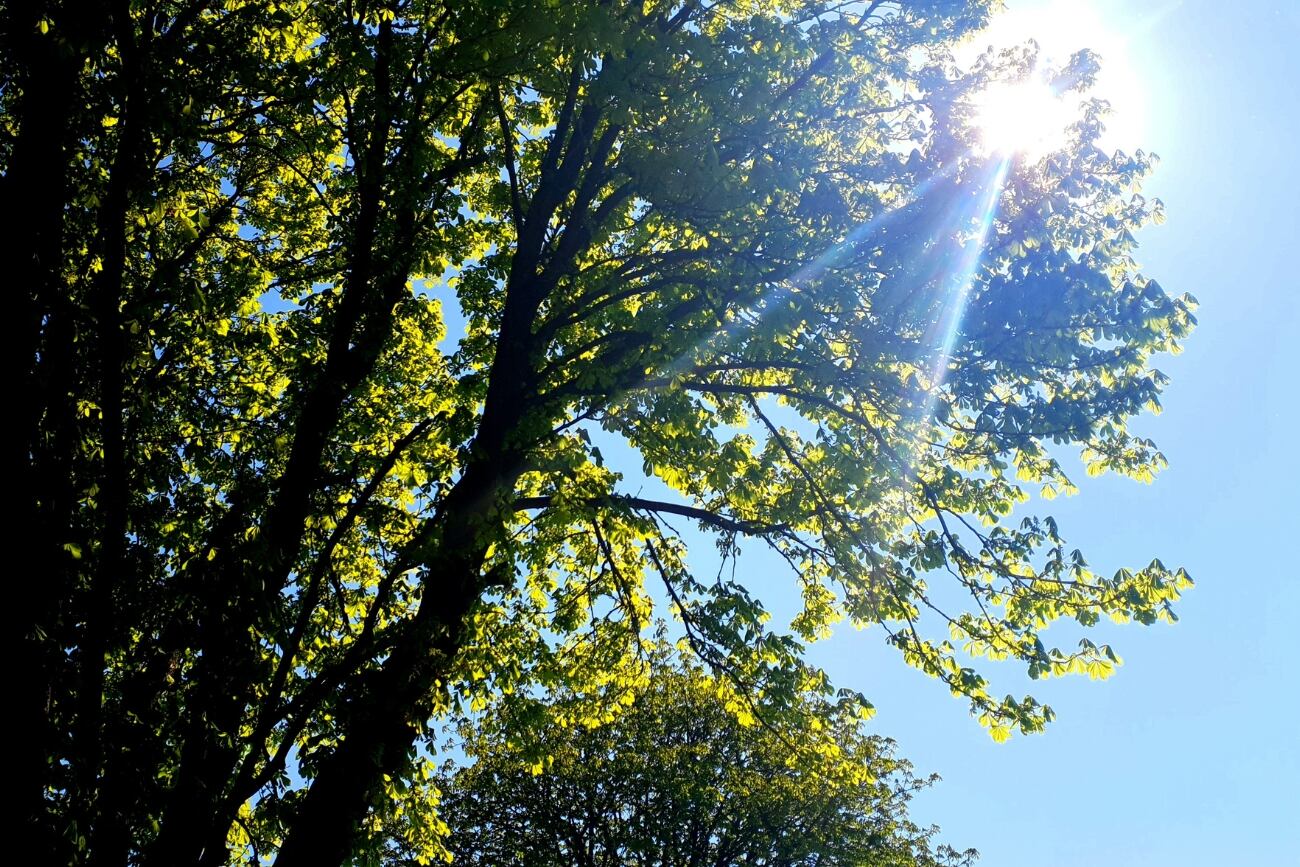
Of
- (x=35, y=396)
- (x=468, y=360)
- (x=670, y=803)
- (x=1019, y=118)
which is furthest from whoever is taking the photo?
(x=670, y=803)

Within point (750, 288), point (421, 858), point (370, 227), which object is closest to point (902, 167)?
point (750, 288)

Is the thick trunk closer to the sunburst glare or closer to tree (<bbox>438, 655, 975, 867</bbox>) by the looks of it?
the sunburst glare

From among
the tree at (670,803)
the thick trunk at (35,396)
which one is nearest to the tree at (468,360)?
the thick trunk at (35,396)

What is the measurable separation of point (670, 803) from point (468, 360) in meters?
21.0

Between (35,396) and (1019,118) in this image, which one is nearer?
(35,396)

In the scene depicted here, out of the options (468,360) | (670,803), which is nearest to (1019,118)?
(468,360)

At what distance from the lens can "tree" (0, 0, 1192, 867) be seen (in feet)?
18.1

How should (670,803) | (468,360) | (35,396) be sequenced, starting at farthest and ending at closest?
(670,803)
(468,360)
(35,396)

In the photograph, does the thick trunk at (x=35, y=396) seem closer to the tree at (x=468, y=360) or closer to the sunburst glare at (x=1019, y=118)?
the tree at (x=468, y=360)

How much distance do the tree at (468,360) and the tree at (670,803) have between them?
56.1 ft

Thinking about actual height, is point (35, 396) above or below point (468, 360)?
below

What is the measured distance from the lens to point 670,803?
97.9ft

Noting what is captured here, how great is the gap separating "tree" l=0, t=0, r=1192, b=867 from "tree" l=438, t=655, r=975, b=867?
1711 centimetres

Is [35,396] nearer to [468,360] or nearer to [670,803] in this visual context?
[468,360]
